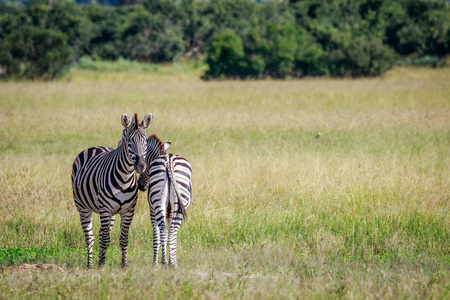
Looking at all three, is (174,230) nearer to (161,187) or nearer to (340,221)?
(161,187)

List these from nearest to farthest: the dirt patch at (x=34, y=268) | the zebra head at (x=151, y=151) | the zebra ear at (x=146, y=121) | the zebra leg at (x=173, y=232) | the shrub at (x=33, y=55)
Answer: the dirt patch at (x=34, y=268) → the zebra leg at (x=173, y=232) → the zebra ear at (x=146, y=121) → the zebra head at (x=151, y=151) → the shrub at (x=33, y=55)

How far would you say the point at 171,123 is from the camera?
16203 mm

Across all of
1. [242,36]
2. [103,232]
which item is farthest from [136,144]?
[242,36]

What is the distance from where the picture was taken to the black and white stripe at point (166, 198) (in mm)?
5480

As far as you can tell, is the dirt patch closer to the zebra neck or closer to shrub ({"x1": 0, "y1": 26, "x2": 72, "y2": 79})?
the zebra neck

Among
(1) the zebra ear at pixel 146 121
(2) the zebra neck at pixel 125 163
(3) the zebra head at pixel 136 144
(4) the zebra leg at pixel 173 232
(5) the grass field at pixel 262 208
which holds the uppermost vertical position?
(1) the zebra ear at pixel 146 121

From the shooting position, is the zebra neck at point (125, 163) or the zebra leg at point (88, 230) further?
the zebra leg at point (88, 230)

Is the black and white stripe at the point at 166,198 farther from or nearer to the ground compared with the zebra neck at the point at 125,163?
nearer to the ground

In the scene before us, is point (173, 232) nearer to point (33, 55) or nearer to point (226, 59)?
point (33, 55)

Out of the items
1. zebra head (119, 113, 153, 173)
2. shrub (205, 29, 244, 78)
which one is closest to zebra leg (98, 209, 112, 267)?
zebra head (119, 113, 153, 173)

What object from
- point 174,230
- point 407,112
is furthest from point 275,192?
point 407,112

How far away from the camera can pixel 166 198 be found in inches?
219

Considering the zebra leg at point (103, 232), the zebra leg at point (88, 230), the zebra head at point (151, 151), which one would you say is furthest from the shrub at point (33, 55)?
the zebra head at point (151, 151)

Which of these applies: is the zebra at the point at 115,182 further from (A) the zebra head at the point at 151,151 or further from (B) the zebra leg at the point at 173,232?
(B) the zebra leg at the point at 173,232
